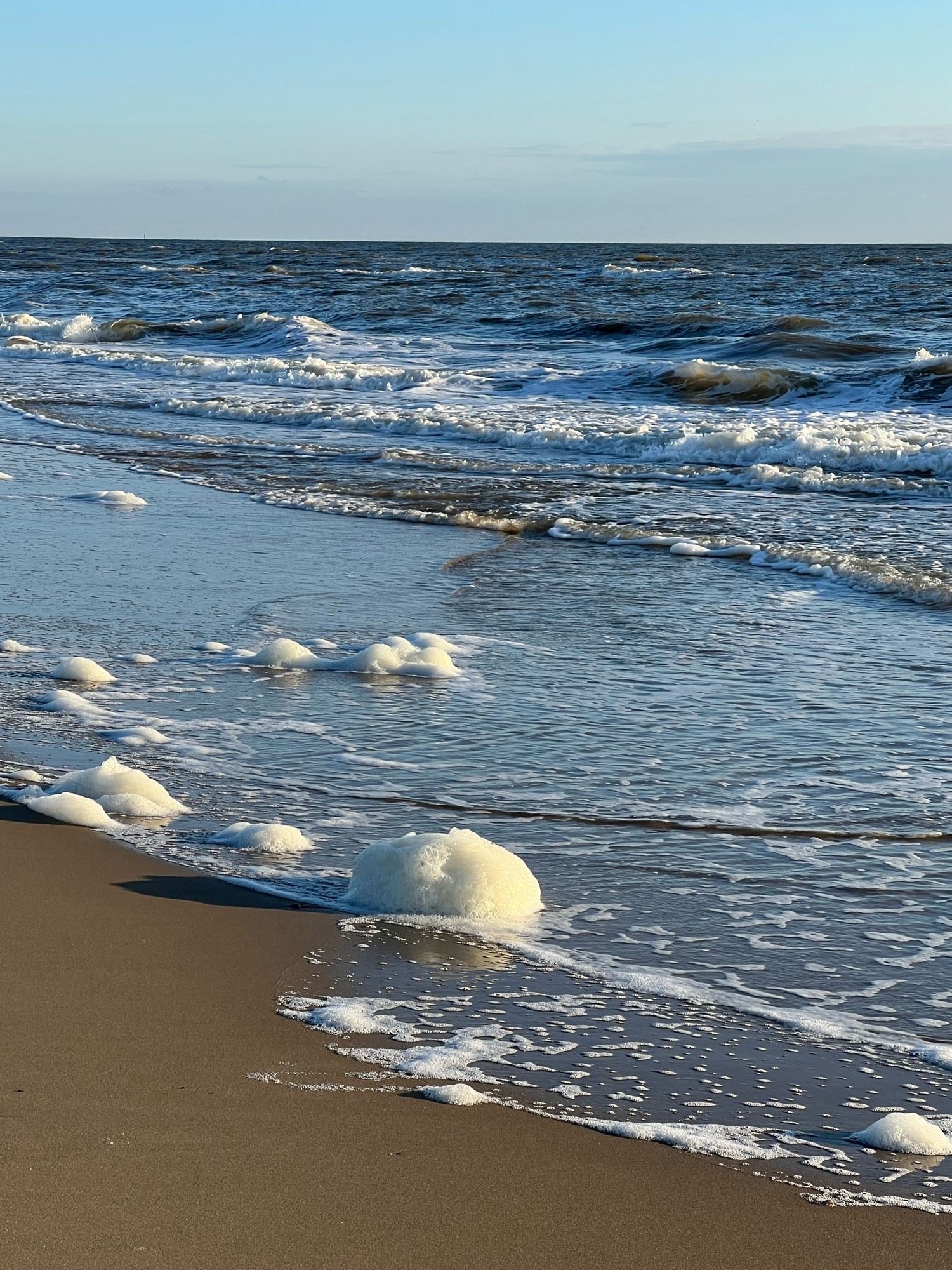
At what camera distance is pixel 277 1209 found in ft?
7.43

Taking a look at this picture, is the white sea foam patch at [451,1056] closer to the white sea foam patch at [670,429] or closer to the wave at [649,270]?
the white sea foam patch at [670,429]

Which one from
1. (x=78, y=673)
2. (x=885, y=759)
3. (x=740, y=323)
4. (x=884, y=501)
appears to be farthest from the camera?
(x=740, y=323)

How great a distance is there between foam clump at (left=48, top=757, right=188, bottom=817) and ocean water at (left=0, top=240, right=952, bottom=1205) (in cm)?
10

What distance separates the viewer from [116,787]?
4.30 m

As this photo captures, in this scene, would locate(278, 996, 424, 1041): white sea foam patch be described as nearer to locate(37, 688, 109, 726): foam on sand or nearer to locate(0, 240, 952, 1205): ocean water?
locate(0, 240, 952, 1205): ocean water

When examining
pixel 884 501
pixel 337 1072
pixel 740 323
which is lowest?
pixel 337 1072

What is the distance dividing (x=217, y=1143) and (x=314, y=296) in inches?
1436

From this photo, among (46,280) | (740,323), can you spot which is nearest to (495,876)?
(740,323)

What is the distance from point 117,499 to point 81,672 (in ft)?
14.8

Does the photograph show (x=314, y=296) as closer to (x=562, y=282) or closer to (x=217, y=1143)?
(x=562, y=282)

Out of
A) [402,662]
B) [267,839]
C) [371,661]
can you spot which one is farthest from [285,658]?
[267,839]

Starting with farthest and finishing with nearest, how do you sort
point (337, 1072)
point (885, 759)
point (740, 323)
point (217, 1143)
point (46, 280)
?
point (46, 280) < point (740, 323) < point (885, 759) < point (337, 1072) < point (217, 1143)

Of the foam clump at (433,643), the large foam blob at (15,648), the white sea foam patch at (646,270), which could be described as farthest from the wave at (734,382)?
the white sea foam patch at (646,270)

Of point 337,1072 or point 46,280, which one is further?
point 46,280
